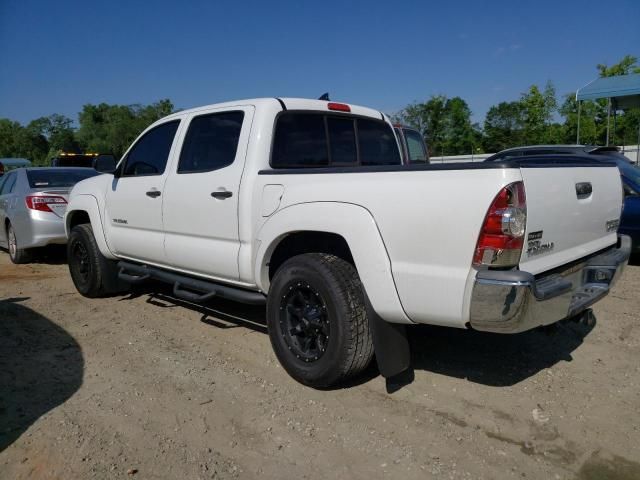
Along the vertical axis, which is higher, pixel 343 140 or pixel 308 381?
pixel 343 140

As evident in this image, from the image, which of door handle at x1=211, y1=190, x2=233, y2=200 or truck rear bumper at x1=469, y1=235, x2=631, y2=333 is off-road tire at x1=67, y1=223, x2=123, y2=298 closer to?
door handle at x1=211, y1=190, x2=233, y2=200

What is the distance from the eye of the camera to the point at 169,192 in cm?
454

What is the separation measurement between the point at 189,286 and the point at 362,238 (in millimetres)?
2019

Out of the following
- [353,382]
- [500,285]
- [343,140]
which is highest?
[343,140]

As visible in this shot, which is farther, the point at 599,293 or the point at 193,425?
the point at 599,293

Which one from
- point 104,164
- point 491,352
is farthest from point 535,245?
point 104,164

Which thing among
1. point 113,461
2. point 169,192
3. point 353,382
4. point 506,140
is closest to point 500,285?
point 353,382

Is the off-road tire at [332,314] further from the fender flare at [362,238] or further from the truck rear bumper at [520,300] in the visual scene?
the truck rear bumper at [520,300]

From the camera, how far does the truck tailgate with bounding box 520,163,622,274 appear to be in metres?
2.79

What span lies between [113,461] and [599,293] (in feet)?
10.1

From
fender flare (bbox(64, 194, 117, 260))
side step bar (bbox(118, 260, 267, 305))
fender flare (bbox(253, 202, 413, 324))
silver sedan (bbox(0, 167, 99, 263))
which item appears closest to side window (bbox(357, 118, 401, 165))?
fender flare (bbox(253, 202, 413, 324))

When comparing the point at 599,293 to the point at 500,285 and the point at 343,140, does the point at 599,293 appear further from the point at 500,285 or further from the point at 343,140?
the point at 343,140

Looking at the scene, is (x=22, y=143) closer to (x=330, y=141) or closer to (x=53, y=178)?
(x=53, y=178)

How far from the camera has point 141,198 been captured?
4.93m
